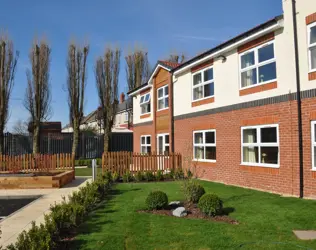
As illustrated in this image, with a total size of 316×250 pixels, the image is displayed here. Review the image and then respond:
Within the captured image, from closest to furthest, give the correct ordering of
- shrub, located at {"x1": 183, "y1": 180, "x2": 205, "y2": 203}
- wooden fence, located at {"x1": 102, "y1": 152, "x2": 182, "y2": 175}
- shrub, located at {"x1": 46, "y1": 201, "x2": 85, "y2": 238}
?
shrub, located at {"x1": 46, "y1": 201, "x2": 85, "y2": 238}
shrub, located at {"x1": 183, "y1": 180, "x2": 205, "y2": 203}
wooden fence, located at {"x1": 102, "y1": 152, "x2": 182, "y2": 175}

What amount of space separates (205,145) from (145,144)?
8320mm

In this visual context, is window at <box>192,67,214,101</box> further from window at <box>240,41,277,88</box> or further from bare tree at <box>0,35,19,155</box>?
bare tree at <box>0,35,19,155</box>

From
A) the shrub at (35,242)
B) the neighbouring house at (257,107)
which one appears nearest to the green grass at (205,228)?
the shrub at (35,242)

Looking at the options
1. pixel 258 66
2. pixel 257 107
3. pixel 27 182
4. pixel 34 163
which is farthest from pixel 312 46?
pixel 34 163

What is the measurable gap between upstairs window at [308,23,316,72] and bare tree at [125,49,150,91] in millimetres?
26000

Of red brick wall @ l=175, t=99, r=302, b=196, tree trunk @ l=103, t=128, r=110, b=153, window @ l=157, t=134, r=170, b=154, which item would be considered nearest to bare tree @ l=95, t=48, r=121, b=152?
tree trunk @ l=103, t=128, r=110, b=153

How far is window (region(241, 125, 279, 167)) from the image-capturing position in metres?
11.1

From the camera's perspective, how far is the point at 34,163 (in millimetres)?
17875

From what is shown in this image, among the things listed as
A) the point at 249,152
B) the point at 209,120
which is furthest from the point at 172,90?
the point at 249,152

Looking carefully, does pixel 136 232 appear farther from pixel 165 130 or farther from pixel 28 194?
pixel 165 130

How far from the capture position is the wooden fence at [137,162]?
54.5 ft

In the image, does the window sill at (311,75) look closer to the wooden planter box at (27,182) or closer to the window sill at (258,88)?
the window sill at (258,88)

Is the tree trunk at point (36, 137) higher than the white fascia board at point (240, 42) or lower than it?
lower

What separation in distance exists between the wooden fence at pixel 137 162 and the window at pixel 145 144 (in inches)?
199
